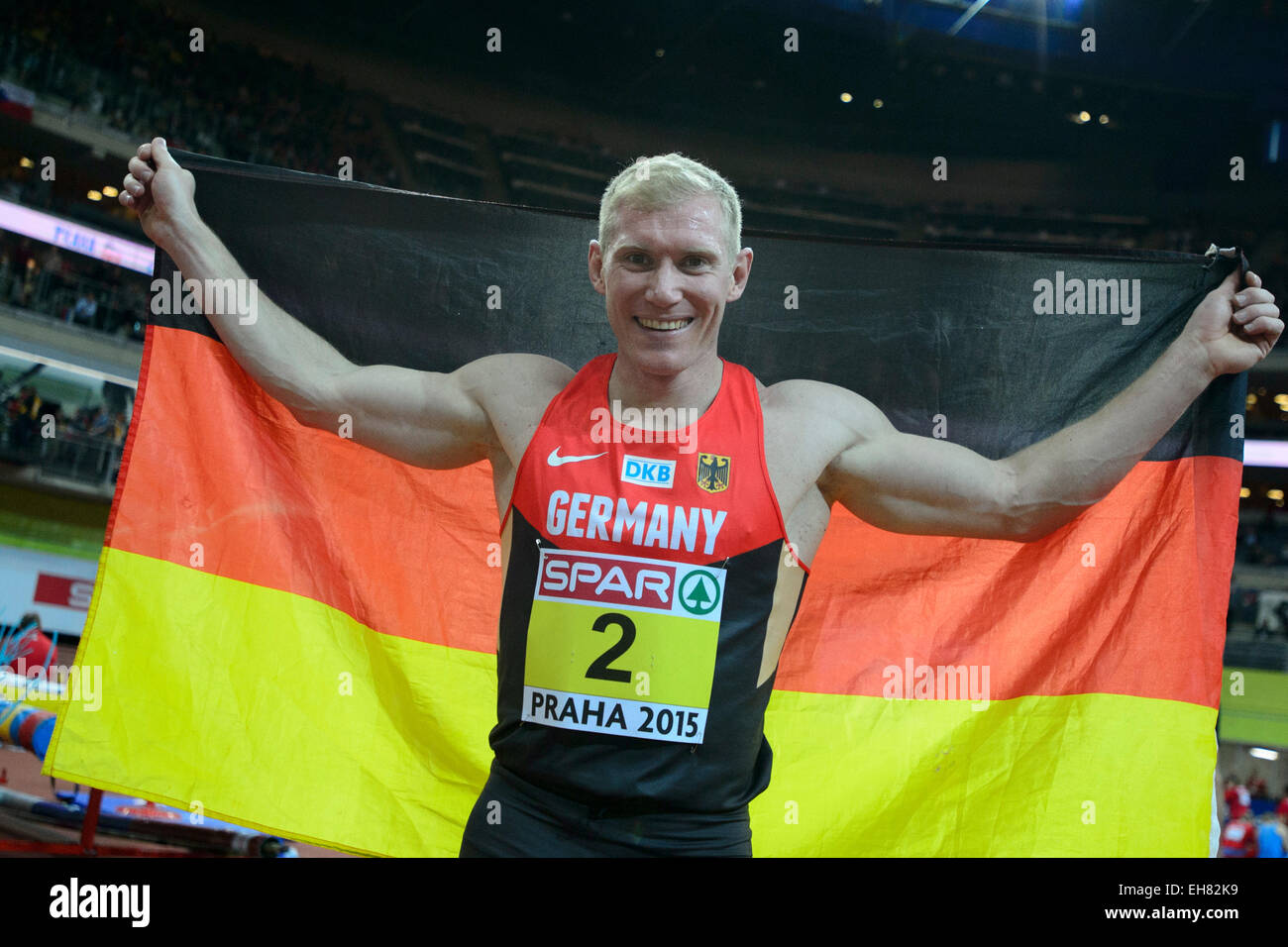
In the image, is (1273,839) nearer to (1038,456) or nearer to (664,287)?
(1038,456)

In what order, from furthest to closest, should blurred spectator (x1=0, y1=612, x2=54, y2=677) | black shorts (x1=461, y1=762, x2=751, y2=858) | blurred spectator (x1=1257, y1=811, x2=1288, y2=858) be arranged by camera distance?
blurred spectator (x1=1257, y1=811, x2=1288, y2=858), blurred spectator (x1=0, y1=612, x2=54, y2=677), black shorts (x1=461, y1=762, x2=751, y2=858)

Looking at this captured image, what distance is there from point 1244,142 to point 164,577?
25.1 m

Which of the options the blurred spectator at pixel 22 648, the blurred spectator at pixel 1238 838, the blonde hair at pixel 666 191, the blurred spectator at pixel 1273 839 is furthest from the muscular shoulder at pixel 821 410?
the blurred spectator at pixel 1238 838

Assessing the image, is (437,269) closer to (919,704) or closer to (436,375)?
(436,375)

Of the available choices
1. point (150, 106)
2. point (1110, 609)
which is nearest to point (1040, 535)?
point (1110, 609)

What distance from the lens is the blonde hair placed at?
250 cm

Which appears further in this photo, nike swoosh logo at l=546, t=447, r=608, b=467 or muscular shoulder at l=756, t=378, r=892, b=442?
muscular shoulder at l=756, t=378, r=892, b=442

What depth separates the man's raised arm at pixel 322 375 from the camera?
112 inches

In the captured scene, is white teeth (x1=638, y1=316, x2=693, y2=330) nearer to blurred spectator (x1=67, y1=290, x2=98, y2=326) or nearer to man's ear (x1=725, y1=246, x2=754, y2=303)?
man's ear (x1=725, y1=246, x2=754, y2=303)

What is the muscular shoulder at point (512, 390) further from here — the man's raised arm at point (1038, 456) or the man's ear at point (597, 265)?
the man's raised arm at point (1038, 456)

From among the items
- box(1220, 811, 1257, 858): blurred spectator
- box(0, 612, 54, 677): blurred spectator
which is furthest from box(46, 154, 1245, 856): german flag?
box(1220, 811, 1257, 858): blurred spectator

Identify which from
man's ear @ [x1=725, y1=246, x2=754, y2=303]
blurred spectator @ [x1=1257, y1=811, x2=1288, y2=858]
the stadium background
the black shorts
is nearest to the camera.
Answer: the black shorts

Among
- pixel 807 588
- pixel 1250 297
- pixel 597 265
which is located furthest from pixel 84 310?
pixel 1250 297

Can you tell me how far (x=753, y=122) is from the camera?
23547 mm
